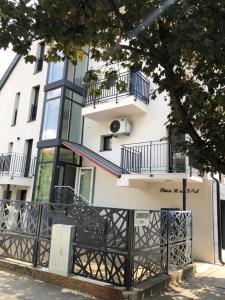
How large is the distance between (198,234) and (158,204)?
186cm

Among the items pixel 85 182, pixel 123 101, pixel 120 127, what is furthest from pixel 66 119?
pixel 123 101

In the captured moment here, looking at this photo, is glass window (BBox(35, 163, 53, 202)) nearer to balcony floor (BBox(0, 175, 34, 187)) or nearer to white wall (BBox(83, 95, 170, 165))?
balcony floor (BBox(0, 175, 34, 187))

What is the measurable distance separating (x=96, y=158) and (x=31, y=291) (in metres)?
7.13

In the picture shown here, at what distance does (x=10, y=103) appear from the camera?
60.6ft

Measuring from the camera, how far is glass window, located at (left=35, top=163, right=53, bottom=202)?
44.1 ft

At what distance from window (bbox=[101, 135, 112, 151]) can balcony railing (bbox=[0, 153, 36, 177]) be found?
4017 millimetres

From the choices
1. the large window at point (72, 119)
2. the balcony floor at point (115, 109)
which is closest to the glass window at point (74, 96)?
the large window at point (72, 119)

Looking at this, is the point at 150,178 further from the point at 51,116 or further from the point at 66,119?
the point at 51,116

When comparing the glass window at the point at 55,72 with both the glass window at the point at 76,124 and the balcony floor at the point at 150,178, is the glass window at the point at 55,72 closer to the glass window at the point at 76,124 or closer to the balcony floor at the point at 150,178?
the glass window at the point at 76,124

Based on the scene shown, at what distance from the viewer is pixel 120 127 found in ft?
42.5

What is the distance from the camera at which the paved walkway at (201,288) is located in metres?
6.45

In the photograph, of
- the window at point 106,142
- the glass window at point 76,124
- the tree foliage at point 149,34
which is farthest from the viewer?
the glass window at point 76,124

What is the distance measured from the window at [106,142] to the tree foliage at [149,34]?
7362mm

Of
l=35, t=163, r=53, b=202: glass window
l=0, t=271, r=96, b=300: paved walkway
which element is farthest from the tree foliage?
l=35, t=163, r=53, b=202: glass window
